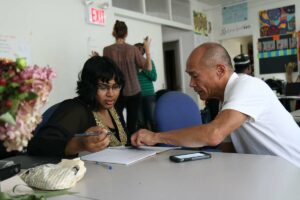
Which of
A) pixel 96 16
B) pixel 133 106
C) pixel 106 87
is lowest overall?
pixel 133 106

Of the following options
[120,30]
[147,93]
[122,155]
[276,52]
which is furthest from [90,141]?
[276,52]

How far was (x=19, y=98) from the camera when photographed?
584 millimetres

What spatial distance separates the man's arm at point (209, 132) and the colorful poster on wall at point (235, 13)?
20.2ft

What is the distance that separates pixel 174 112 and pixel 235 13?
562cm

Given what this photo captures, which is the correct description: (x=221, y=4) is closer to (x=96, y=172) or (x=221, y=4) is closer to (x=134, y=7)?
(x=134, y=7)

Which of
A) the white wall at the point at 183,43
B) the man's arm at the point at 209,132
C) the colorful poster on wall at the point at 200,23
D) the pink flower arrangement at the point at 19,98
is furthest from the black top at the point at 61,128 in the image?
the colorful poster on wall at the point at 200,23

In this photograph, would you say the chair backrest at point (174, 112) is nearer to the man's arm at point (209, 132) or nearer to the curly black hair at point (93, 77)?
the curly black hair at point (93, 77)

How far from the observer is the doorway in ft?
22.3

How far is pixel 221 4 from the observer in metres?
7.13

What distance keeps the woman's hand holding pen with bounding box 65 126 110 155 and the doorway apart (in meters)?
5.47

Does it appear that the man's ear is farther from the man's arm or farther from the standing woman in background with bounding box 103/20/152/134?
the standing woman in background with bounding box 103/20/152/134

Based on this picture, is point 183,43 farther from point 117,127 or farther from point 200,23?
point 117,127

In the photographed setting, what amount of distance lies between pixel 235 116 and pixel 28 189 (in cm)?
81

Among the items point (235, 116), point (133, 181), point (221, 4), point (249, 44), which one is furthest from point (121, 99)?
point (249, 44)
